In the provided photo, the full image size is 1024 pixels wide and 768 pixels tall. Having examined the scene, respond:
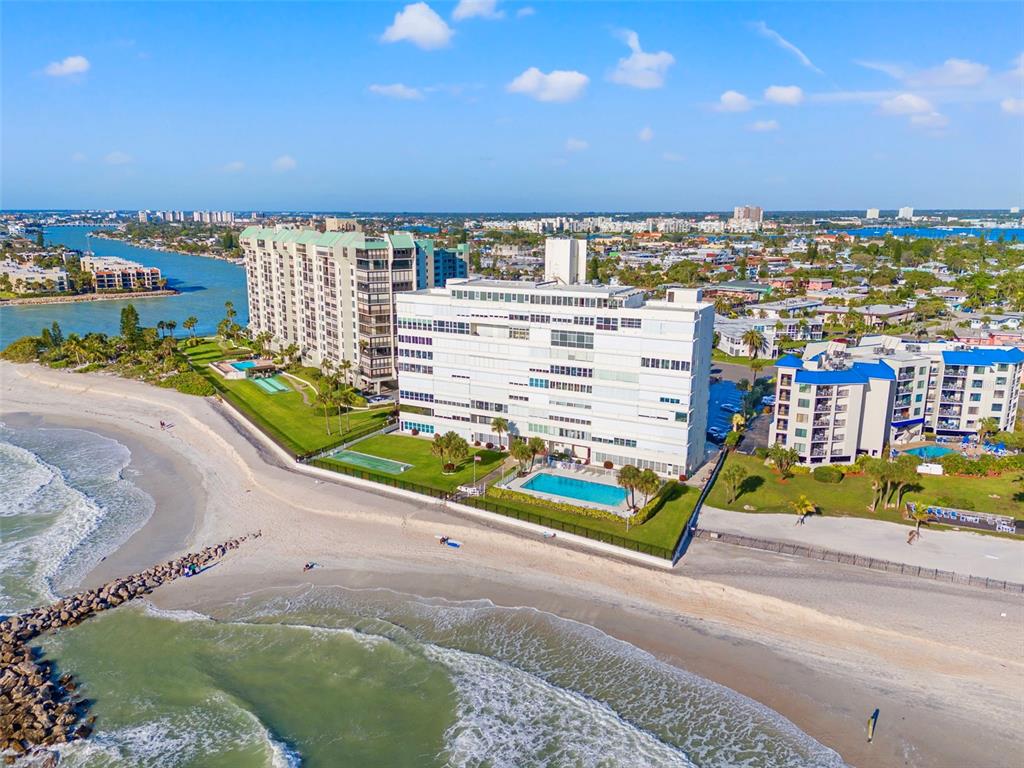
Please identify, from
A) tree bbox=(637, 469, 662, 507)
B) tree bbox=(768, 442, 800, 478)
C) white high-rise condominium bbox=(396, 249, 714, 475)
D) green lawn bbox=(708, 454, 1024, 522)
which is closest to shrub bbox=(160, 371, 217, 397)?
white high-rise condominium bbox=(396, 249, 714, 475)

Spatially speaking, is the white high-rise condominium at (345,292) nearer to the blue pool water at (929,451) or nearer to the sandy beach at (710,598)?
the sandy beach at (710,598)

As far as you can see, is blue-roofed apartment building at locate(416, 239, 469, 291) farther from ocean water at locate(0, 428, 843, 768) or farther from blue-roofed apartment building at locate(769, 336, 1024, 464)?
ocean water at locate(0, 428, 843, 768)

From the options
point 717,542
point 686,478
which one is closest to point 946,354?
point 686,478

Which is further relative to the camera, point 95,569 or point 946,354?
point 946,354

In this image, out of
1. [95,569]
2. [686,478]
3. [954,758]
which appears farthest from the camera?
[686,478]

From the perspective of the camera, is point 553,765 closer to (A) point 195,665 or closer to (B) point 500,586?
(B) point 500,586

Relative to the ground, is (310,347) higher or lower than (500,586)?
higher

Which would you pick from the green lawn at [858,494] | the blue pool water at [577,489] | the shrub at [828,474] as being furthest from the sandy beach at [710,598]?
the shrub at [828,474]

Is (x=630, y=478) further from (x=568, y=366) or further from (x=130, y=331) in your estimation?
(x=130, y=331)
